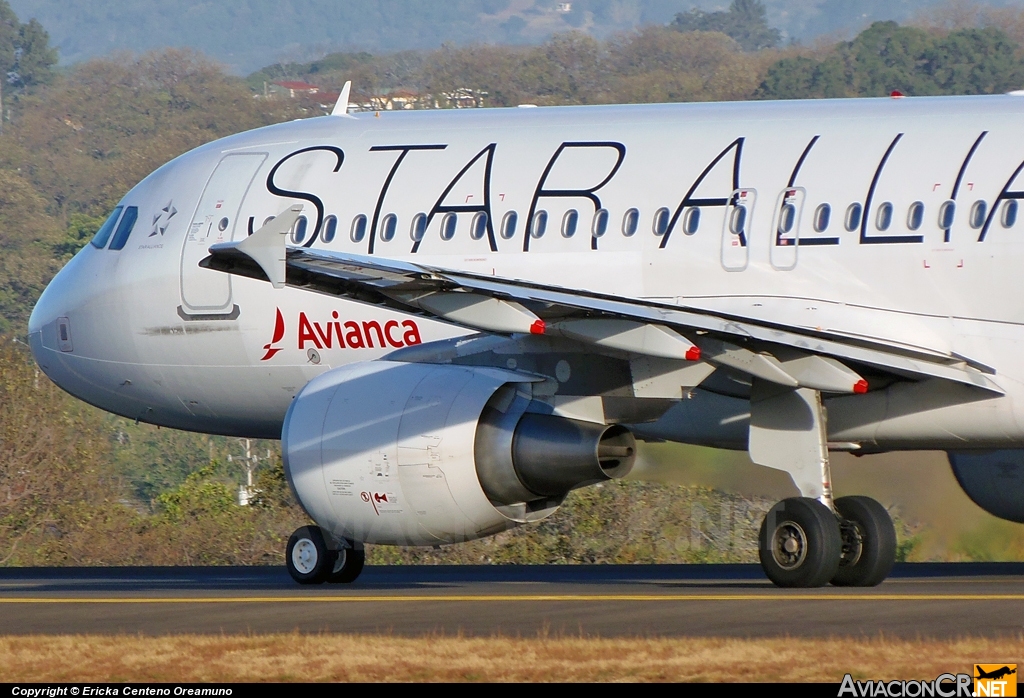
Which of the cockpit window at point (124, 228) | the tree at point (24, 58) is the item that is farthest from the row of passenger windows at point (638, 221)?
the tree at point (24, 58)

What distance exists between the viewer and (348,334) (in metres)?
21.0

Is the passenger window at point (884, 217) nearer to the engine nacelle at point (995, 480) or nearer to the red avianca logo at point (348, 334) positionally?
the engine nacelle at point (995, 480)

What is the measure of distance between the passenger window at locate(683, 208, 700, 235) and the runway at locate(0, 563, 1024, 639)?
3.50 metres

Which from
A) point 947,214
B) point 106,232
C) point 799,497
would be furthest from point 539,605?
point 106,232

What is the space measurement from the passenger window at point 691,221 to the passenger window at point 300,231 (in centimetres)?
454

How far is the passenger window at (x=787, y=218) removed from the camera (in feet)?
60.6

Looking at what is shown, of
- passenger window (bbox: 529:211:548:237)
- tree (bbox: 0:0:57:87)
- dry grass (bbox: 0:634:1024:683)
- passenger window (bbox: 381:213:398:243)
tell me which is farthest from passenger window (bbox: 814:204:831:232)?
tree (bbox: 0:0:57:87)

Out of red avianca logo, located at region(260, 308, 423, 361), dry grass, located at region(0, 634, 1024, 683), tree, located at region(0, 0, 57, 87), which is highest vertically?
tree, located at region(0, 0, 57, 87)

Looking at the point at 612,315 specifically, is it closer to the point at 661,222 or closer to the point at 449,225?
the point at 661,222

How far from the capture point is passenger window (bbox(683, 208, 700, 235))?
62.3 ft

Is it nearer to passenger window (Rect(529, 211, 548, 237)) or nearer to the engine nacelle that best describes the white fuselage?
passenger window (Rect(529, 211, 548, 237))

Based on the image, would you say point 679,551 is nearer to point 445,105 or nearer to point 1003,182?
point 1003,182

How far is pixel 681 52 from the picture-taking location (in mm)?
Answer: 164250

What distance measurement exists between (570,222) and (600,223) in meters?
0.34
